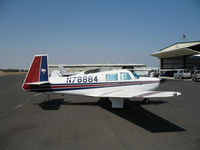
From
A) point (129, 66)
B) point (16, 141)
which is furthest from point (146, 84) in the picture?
point (129, 66)

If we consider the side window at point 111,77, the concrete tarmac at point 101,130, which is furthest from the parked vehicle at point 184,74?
the side window at point 111,77

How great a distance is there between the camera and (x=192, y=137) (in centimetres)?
393

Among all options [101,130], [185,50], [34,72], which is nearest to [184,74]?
[185,50]

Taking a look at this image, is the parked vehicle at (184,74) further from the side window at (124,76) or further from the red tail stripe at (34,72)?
the red tail stripe at (34,72)

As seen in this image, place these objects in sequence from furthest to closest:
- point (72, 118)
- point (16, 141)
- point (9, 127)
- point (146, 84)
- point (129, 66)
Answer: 1. point (129, 66)
2. point (146, 84)
3. point (72, 118)
4. point (9, 127)
5. point (16, 141)

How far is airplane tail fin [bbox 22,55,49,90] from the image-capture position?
266 inches

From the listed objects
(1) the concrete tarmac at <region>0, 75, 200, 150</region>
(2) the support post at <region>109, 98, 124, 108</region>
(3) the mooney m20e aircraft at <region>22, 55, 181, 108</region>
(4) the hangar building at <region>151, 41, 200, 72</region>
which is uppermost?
(4) the hangar building at <region>151, 41, 200, 72</region>

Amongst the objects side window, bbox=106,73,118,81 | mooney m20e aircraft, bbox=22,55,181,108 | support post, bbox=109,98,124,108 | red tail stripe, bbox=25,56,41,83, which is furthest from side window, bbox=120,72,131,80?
red tail stripe, bbox=25,56,41,83

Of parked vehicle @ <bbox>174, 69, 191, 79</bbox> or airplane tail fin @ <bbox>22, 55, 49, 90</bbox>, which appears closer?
airplane tail fin @ <bbox>22, 55, 49, 90</bbox>

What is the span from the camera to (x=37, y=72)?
6.79 metres

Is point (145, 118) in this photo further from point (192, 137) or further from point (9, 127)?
point (9, 127)

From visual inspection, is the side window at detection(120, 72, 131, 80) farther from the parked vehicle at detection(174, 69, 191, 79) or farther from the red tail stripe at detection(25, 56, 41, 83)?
the parked vehicle at detection(174, 69, 191, 79)

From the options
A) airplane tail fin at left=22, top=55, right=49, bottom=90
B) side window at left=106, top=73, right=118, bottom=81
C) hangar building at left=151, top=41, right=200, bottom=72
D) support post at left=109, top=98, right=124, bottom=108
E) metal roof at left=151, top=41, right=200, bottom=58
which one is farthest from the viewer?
hangar building at left=151, top=41, right=200, bottom=72

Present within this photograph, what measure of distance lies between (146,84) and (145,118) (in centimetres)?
246
